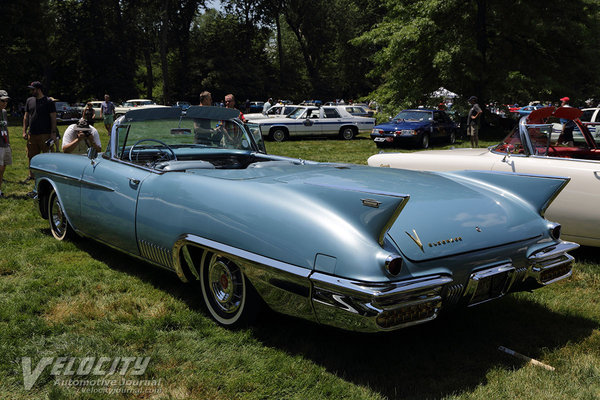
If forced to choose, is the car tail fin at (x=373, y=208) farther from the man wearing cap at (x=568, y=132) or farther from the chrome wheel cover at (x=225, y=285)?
the man wearing cap at (x=568, y=132)

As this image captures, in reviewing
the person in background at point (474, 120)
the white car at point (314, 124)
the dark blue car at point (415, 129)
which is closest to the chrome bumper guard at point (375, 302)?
the person in background at point (474, 120)

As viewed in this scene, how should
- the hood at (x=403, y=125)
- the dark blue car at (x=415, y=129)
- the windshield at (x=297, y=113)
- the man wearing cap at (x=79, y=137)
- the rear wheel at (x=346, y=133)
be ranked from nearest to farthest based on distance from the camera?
the man wearing cap at (x=79, y=137)
the dark blue car at (x=415, y=129)
the hood at (x=403, y=125)
the windshield at (x=297, y=113)
the rear wheel at (x=346, y=133)

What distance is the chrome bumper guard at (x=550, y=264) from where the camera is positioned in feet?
10.8

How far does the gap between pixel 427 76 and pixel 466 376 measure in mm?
20808

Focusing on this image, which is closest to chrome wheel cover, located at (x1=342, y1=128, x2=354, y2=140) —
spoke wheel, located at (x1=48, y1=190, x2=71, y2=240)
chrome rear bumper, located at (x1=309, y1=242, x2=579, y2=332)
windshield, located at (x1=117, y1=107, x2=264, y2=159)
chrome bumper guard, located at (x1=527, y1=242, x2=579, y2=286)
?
windshield, located at (x1=117, y1=107, x2=264, y2=159)

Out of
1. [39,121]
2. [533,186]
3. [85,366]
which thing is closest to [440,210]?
[533,186]

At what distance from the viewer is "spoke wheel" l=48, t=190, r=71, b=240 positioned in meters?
5.39

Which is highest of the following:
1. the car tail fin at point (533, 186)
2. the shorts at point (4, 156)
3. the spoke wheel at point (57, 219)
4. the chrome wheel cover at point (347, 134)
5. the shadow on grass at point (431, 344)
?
the car tail fin at point (533, 186)

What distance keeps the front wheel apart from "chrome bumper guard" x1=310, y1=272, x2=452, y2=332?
2.06ft

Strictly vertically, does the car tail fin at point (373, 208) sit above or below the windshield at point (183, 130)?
below

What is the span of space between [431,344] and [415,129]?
14.5 metres

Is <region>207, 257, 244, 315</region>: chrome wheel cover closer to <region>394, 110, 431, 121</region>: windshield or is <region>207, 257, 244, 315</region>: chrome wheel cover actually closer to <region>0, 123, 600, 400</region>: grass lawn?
<region>0, 123, 600, 400</region>: grass lawn

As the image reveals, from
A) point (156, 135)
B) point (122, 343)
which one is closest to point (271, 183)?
point (122, 343)

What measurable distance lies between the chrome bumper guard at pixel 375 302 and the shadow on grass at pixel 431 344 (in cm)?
40
